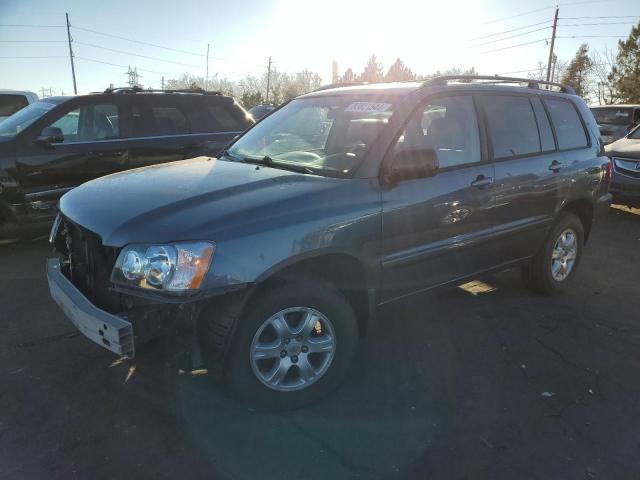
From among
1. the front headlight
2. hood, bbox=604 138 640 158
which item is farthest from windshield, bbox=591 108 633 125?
the front headlight

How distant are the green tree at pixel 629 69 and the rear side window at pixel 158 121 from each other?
3465 cm

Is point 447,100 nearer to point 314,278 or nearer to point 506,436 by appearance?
point 314,278

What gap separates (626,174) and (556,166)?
16.3 feet

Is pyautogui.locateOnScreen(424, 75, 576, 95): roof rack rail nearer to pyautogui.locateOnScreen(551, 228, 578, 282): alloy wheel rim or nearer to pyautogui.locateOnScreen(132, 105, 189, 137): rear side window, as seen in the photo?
pyautogui.locateOnScreen(551, 228, 578, 282): alloy wheel rim

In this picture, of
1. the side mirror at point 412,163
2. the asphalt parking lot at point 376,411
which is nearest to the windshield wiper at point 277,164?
the side mirror at point 412,163

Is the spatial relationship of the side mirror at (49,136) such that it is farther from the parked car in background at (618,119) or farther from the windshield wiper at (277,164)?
the parked car in background at (618,119)

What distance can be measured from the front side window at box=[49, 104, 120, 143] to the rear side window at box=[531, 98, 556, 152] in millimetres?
4709

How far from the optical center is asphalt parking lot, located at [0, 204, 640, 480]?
250 centimetres

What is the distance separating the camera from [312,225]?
2684 millimetres

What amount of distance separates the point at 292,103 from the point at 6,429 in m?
3.08

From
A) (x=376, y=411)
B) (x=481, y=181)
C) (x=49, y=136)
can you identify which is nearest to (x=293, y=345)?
(x=376, y=411)

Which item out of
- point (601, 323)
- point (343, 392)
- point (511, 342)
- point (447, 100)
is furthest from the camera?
point (601, 323)

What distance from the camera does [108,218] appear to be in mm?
2646

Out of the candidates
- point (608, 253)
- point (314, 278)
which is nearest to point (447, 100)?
point (314, 278)
